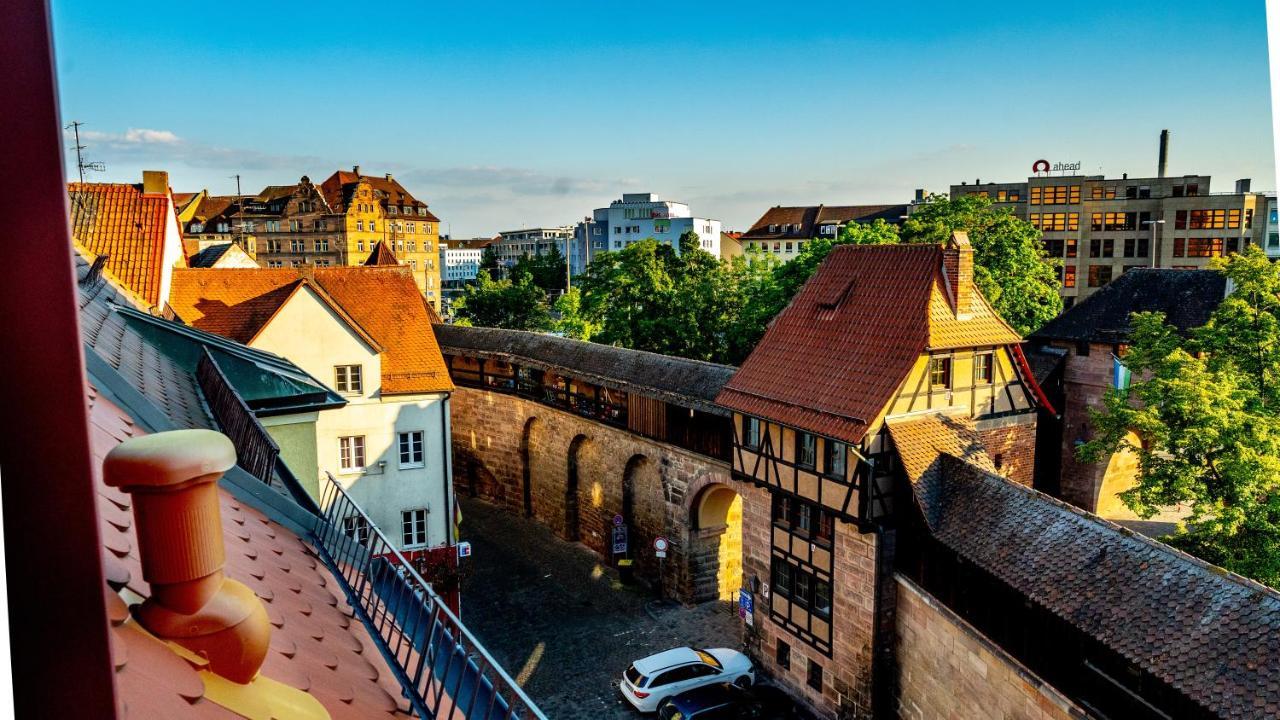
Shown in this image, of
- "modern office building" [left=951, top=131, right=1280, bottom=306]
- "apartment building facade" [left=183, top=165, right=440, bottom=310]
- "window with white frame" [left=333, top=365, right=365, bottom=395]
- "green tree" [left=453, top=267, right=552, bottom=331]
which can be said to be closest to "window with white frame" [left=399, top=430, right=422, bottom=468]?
"window with white frame" [left=333, top=365, right=365, bottom=395]

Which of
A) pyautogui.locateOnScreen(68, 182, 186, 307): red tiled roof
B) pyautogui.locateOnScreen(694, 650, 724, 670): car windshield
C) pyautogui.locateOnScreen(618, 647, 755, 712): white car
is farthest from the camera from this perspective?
pyautogui.locateOnScreen(68, 182, 186, 307): red tiled roof

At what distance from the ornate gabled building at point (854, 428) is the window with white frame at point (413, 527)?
297 inches

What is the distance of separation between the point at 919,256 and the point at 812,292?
2223mm

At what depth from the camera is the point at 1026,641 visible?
9.82 meters

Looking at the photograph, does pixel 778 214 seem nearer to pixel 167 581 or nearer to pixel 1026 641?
pixel 1026 641

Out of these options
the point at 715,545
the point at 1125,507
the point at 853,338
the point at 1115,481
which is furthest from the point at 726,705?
the point at 1125,507

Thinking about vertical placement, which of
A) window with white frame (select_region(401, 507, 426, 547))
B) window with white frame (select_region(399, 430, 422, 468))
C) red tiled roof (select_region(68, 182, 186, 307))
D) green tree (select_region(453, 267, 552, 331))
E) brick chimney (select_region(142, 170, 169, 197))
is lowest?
window with white frame (select_region(401, 507, 426, 547))

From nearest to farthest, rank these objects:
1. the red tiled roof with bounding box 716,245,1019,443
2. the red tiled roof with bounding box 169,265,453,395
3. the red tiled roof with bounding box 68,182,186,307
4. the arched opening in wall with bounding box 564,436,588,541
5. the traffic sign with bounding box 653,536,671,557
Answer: the red tiled roof with bounding box 716,245,1019,443 → the red tiled roof with bounding box 68,182,186,307 → the red tiled roof with bounding box 169,265,453,395 → the traffic sign with bounding box 653,536,671,557 → the arched opening in wall with bounding box 564,436,588,541

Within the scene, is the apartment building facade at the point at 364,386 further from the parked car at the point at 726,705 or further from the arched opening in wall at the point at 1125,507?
the arched opening in wall at the point at 1125,507

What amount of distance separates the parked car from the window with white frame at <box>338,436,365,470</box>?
8.61m

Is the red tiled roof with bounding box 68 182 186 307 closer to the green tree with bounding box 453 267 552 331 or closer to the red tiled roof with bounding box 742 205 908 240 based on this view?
the green tree with bounding box 453 267 552 331

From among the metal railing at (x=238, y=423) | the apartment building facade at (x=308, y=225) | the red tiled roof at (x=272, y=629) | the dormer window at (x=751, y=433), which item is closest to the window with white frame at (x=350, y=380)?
the dormer window at (x=751, y=433)

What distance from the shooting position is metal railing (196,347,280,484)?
5.40 m

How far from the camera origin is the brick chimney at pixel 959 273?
1391cm
